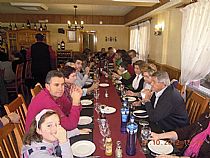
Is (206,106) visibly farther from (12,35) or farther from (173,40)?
(12,35)

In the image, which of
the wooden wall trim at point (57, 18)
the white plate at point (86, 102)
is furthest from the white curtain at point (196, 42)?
the wooden wall trim at point (57, 18)

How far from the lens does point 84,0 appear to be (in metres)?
4.21

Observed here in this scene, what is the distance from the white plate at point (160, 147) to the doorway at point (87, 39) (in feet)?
26.6

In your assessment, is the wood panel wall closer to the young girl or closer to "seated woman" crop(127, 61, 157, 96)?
"seated woman" crop(127, 61, 157, 96)

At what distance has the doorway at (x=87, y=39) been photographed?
9.35 meters

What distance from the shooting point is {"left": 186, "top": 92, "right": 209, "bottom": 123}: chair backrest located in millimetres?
A: 2197

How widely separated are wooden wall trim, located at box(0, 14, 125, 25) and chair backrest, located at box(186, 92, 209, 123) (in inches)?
290

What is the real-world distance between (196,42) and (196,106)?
44.7 inches

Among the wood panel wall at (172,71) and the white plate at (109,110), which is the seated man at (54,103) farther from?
the wood panel wall at (172,71)

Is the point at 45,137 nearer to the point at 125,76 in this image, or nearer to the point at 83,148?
the point at 83,148

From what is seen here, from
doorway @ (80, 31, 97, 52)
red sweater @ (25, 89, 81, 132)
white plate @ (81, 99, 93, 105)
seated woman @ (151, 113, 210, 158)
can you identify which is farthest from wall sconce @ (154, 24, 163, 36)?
doorway @ (80, 31, 97, 52)

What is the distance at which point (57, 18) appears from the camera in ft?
29.8

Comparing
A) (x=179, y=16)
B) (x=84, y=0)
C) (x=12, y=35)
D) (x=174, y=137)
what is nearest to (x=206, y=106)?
(x=174, y=137)

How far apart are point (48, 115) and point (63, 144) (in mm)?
192
